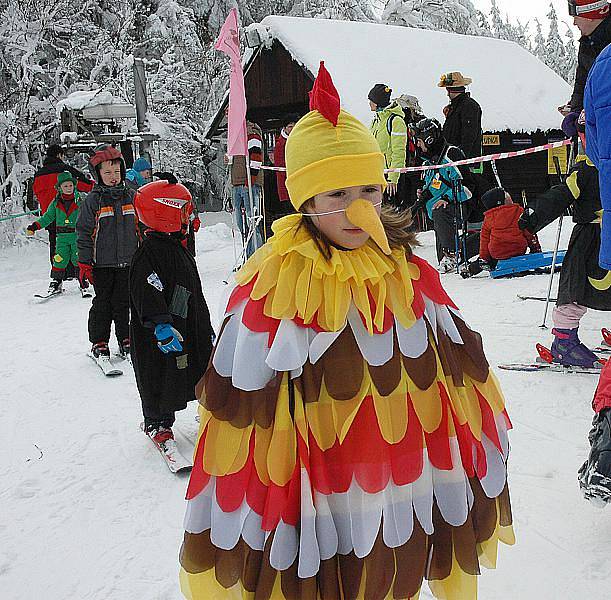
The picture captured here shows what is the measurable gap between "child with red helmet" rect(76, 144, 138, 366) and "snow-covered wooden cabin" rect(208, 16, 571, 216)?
7.49m

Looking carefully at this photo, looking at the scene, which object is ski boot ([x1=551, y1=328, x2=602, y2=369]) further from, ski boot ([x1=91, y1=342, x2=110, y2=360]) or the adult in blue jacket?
ski boot ([x1=91, y1=342, x2=110, y2=360])

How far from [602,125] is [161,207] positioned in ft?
7.95

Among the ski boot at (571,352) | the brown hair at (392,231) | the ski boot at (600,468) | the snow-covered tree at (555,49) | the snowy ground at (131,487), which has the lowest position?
the snowy ground at (131,487)

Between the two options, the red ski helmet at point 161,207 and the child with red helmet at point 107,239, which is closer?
the red ski helmet at point 161,207

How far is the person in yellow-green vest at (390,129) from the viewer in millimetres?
9562

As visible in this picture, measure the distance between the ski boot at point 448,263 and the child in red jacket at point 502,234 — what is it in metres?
0.52

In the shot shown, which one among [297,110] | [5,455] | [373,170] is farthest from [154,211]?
[297,110]

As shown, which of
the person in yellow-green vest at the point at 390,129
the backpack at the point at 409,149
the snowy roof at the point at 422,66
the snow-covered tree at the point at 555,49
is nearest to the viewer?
the person in yellow-green vest at the point at 390,129

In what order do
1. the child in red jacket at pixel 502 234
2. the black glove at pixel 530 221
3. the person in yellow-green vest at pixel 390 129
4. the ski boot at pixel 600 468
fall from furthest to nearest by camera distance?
1. the person in yellow-green vest at pixel 390 129
2. the child in red jacket at pixel 502 234
3. the black glove at pixel 530 221
4. the ski boot at pixel 600 468

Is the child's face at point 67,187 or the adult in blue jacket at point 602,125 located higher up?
the adult in blue jacket at point 602,125

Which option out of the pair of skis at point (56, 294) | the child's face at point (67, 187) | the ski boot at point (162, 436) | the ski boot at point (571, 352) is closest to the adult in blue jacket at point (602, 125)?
the ski boot at point (571, 352)

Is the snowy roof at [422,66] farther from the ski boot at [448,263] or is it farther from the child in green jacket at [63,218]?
the child in green jacket at [63,218]

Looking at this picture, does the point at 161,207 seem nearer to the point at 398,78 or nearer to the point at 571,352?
the point at 571,352

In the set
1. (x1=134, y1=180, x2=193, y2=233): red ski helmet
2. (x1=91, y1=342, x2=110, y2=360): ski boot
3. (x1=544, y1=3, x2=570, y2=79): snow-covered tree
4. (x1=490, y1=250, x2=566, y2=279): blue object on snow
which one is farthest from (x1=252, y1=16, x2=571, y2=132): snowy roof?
(x1=544, y1=3, x2=570, y2=79): snow-covered tree
